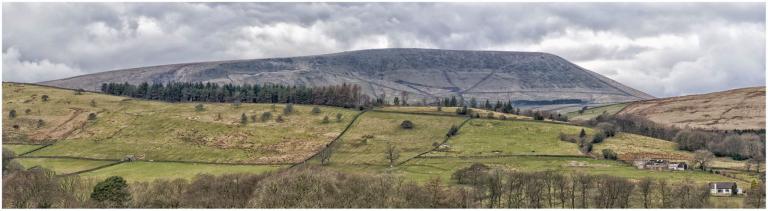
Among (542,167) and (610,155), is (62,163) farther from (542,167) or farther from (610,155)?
(610,155)

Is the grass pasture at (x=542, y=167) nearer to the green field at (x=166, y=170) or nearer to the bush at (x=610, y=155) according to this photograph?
the bush at (x=610, y=155)

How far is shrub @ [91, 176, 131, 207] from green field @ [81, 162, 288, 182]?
50.7m

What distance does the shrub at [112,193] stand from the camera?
10831cm

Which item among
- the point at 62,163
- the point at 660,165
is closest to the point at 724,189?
the point at 660,165

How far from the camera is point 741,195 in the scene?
12912cm

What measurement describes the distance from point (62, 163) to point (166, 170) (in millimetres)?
36865

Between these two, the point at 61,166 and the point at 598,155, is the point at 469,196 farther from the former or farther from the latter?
the point at 61,166

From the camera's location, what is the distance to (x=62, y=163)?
7480 inches

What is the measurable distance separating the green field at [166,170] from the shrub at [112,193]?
166 ft

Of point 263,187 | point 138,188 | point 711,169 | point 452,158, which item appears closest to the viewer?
point 263,187

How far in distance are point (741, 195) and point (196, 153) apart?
142815 millimetres

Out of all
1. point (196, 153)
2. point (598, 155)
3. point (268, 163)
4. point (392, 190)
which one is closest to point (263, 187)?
point (392, 190)

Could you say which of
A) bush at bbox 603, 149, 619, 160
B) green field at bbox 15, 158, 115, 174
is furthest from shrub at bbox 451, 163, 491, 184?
green field at bbox 15, 158, 115, 174

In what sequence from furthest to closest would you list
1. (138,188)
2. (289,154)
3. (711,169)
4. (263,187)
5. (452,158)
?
(289,154) < (452,158) < (711,169) < (138,188) < (263,187)
